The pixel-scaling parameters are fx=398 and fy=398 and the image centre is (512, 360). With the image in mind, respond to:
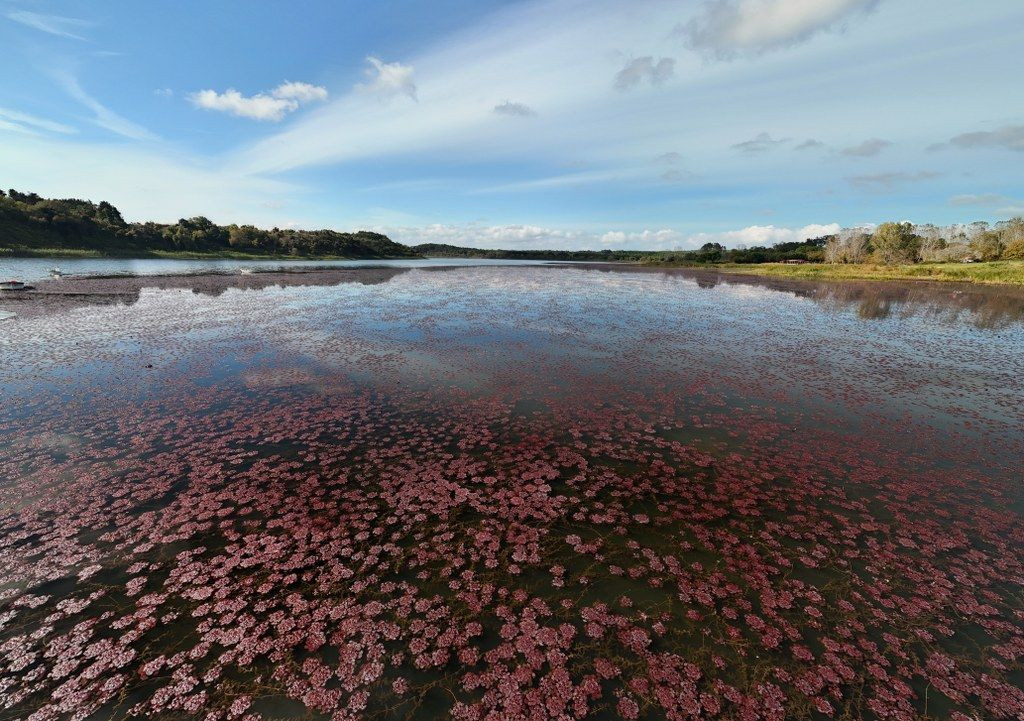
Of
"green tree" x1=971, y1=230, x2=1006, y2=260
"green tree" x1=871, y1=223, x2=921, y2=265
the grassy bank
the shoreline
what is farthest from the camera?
"green tree" x1=871, y1=223, x2=921, y2=265

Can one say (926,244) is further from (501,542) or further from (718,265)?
(501,542)

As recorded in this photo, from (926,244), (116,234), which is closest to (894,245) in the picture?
(926,244)

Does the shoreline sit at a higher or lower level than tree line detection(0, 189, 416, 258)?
lower

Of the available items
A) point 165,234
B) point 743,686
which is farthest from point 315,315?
point 165,234

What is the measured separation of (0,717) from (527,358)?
59.2 ft

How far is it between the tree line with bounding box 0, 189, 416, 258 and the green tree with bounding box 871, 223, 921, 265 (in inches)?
6737

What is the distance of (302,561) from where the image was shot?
727cm

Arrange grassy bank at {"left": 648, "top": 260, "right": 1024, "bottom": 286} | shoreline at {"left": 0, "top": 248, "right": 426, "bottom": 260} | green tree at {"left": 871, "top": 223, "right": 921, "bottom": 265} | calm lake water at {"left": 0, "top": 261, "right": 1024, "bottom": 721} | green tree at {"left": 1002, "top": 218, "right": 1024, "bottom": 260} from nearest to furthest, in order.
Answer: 1. calm lake water at {"left": 0, "top": 261, "right": 1024, "bottom": 721}
2. grassy bank at {"left": 648, "top": 260, "right": 1024, "bottom": 286}
3. shoreline at {"left": 0, "top": 248, "right": 426, "bottom": 260}
4. green tree at {"left": 1002, "top": 218, "right": 1024, "bottom": 260}
5. green tree at {"left": 871, "top": 223, "right": 921, "bottom": 265}

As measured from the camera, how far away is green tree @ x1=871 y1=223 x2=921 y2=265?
98.3m

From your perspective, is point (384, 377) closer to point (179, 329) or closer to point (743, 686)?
point (743, 686)

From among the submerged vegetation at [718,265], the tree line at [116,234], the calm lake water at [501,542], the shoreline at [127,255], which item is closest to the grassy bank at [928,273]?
the submerged vegetation at [718,265]

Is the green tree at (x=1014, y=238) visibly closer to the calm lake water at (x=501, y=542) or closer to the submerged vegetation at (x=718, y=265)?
the submerged vegetation at (x=718, y=265)

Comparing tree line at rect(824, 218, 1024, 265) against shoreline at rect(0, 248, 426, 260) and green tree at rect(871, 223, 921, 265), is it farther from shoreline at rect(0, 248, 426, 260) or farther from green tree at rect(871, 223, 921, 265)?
shoreline at rect(0, 248, 426, 260)

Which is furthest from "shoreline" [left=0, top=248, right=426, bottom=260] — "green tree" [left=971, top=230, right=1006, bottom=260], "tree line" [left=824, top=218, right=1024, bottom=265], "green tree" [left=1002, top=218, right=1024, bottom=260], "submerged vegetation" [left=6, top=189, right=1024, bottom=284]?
"green tree" [left=1002, top=218, right=1024, bottom=260]
